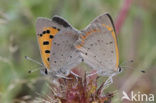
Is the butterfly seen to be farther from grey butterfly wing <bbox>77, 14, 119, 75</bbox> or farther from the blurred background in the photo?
the blurred background

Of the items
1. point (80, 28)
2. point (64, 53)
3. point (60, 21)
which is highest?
point (80, 28)

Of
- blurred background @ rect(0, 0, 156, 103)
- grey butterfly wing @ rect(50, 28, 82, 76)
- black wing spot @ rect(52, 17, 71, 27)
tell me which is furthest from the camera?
blurred background @ rect(0, 0, 156, 103)

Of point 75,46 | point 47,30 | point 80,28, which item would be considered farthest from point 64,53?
point 80,28

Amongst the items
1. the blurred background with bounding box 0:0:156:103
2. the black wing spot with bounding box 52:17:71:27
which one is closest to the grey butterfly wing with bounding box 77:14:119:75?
the black wing spot with bounding box 52:17:71:27

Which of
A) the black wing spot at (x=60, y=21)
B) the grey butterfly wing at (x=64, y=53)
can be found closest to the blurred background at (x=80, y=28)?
the grey butterfly wing at (x=64, y=53)

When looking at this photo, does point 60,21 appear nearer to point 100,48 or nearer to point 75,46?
point 75,46

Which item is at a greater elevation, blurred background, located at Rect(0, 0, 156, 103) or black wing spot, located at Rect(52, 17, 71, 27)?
blurred background, located at Rect(0, 0, 156, 103)

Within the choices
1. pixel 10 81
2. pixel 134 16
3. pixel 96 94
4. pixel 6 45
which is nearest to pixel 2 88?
pixel 10 81

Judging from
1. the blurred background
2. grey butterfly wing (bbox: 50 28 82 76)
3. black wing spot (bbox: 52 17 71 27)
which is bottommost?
grey butterfly wing (bbox: 50 28 82 76)
